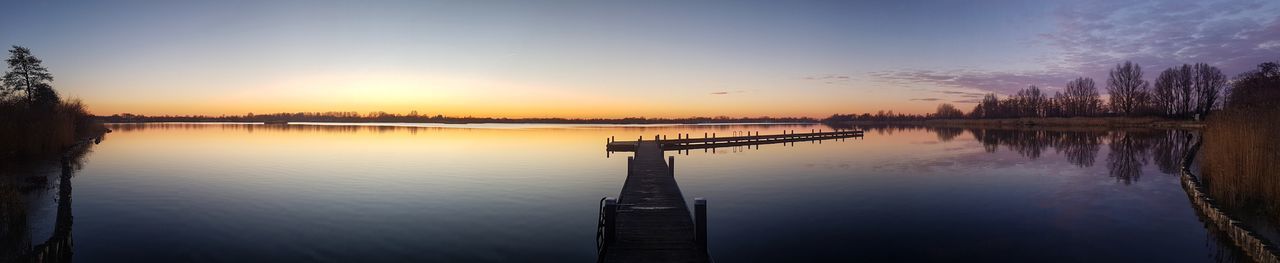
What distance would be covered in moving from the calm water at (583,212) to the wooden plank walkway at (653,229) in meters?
1.14

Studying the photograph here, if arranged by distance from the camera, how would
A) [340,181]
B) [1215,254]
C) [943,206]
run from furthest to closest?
[340,181] → [943,206] → [1215,254]

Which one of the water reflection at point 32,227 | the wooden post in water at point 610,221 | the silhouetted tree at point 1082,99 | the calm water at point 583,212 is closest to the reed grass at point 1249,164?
the calm water at point 583,212

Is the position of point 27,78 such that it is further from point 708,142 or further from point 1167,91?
point 1167,91

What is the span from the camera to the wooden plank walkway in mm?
11391

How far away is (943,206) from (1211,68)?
107772 mm

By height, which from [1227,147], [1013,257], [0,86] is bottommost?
[1013,257]

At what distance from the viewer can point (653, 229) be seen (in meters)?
13.4

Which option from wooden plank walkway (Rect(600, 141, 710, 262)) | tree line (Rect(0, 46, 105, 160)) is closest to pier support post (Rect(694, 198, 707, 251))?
wooden plank walkway (Rect(600, 141, 710, 262))

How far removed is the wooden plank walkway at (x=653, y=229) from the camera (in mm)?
11391

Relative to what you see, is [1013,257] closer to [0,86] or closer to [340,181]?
[340,181]

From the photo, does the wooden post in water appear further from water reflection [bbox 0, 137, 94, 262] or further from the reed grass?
the reed grass

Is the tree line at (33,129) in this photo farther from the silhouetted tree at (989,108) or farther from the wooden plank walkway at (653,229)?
the silhouetted tree at (989,108)

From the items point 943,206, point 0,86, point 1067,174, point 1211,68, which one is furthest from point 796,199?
point 1211,68

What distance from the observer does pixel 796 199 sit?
22.2m
